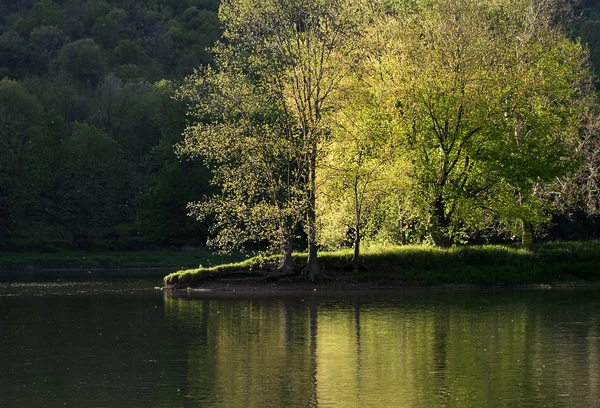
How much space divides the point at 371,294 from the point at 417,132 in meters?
11.8

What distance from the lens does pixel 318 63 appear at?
53.7 meters

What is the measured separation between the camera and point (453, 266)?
55.3 meters

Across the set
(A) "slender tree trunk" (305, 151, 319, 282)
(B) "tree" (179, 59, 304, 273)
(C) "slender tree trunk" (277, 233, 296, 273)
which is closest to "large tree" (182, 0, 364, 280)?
(A) "slender tree trunk" (305, 151, 319, 282)

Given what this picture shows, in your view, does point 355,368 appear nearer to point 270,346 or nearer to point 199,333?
point 270,346

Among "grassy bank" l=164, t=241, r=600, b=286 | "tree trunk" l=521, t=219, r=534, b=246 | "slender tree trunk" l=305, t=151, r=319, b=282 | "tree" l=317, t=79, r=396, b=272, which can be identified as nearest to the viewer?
"tree" l=317, t=79, r=396, b=272

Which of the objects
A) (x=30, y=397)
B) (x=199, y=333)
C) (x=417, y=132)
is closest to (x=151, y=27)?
(x=417, y=132)

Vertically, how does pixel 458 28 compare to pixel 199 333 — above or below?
above

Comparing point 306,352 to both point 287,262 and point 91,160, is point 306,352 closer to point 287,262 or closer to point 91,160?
point 287,262

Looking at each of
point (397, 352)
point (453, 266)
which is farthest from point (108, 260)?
point (397, 352)

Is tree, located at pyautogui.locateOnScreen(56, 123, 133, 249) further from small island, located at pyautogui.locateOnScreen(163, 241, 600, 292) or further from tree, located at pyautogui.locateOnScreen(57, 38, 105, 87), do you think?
small island, located at pyautogui.locateOnScreen(163, 241, 600, 292)

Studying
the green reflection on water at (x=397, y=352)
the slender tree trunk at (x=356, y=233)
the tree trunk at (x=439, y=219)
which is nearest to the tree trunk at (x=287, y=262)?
the slender tree trunk at (x=356, y=233)

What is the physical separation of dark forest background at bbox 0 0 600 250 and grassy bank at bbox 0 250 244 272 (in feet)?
9.12

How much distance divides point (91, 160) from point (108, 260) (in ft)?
42.9

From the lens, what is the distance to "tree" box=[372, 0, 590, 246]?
56.4m
